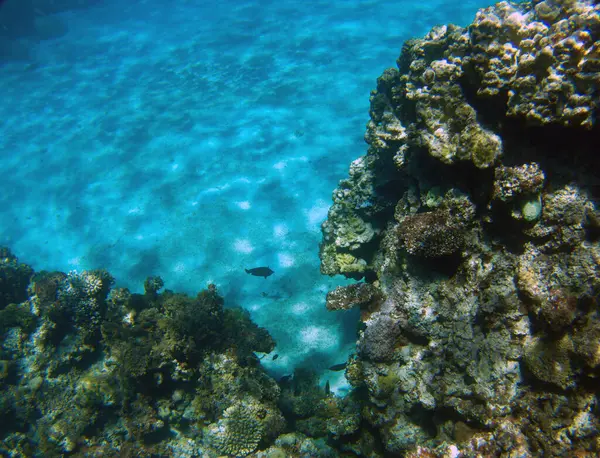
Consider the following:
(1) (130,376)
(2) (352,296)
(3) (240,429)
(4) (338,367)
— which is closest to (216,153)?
(1) (130,376)

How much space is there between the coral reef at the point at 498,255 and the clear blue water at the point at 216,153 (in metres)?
3.36

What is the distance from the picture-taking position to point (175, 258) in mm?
10891

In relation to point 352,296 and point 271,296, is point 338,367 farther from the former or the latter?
point 271,296

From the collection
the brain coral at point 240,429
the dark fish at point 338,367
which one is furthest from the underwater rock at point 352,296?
the brain coral at point 240,429

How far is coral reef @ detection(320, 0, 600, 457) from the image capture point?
11.0 ft

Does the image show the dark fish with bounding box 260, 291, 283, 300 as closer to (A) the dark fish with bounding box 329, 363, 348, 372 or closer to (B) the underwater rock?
(A) the dark fish with bounding box 329, 363, 348, 372

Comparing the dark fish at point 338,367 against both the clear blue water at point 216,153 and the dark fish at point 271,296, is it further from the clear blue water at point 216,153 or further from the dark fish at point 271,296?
the dark fish at point 271,296

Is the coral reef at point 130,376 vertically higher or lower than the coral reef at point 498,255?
lower

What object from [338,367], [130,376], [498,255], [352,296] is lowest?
[338,367]

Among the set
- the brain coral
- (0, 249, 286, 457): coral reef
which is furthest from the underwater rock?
the brain coral

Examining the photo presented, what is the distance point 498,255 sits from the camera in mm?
4121

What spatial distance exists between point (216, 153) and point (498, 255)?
1235 cm

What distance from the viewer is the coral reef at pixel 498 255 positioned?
3348mm

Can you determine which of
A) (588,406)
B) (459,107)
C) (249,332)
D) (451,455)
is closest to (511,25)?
(459,107)
